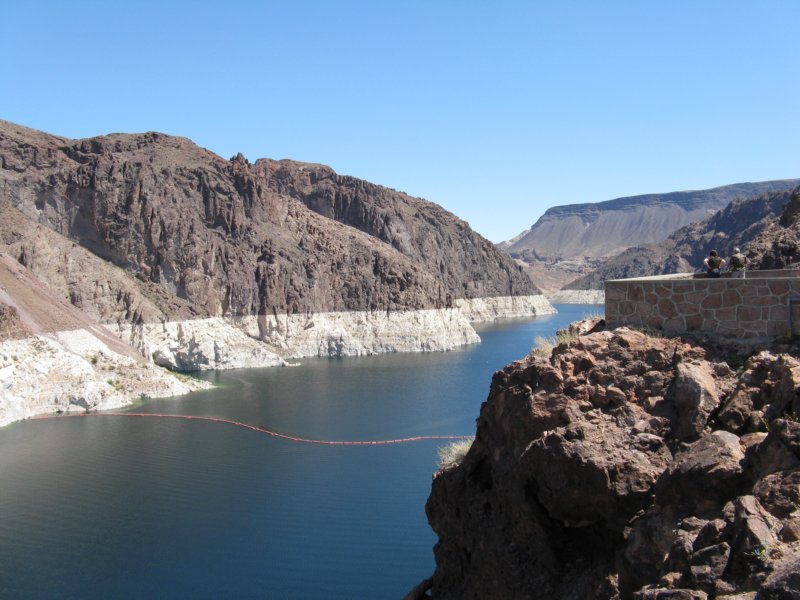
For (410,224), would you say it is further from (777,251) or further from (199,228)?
(777,251)

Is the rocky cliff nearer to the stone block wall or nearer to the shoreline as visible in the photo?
the shoreline

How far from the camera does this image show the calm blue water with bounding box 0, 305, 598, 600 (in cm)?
2220

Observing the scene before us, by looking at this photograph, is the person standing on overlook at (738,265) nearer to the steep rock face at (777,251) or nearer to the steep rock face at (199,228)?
the steep rock face at (777,251)

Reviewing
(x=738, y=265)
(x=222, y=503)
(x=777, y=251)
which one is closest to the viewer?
(x=738, y=265)

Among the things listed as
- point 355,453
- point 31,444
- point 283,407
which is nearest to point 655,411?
point 355,453

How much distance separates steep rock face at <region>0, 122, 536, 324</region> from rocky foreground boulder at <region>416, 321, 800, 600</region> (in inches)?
2736

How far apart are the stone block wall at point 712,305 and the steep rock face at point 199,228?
7003 centimetres

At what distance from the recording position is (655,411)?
9914 mm

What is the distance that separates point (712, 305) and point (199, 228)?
80922 mm

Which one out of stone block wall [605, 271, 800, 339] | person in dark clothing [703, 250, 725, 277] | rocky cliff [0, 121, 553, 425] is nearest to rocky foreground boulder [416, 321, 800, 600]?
stone block wall [605, 271, 800, 339]

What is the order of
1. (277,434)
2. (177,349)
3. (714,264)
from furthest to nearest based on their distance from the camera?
(177,349)
(277,434)
(714,264)

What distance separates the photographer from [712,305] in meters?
11.4

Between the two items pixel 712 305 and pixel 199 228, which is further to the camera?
pixel 199 228

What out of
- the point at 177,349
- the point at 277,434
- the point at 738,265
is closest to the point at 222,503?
the point at 277,434
